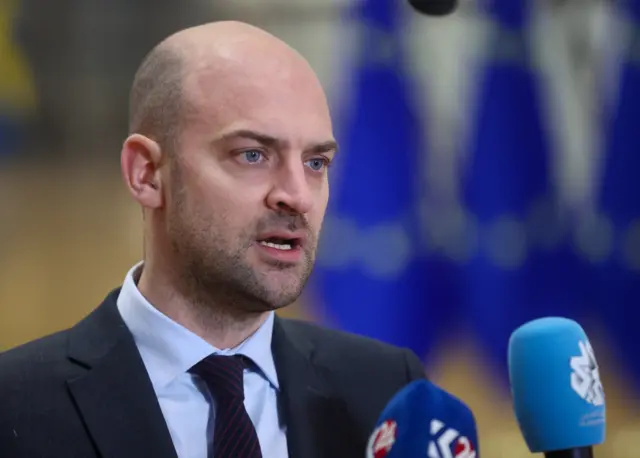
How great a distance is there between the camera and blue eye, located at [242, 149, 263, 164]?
1092 mm

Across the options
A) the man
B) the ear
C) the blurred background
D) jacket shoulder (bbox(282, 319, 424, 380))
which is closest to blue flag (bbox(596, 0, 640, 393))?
the blurred background

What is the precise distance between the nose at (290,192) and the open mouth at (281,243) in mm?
39

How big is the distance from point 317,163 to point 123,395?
39cm

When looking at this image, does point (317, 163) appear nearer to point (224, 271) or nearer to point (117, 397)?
point (224, 271)

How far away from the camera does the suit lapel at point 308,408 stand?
114cm

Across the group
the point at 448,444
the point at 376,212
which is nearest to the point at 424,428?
the point at 448,444

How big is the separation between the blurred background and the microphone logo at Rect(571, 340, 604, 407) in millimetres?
1236

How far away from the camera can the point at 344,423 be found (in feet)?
3.91

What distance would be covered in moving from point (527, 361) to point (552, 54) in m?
1.45

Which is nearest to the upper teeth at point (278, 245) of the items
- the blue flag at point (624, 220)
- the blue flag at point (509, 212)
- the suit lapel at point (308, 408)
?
the suit lapel at point (308, 408)

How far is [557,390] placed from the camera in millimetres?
902

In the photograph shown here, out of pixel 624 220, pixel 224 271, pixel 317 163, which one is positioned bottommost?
pixel 624 220

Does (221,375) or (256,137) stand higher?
(256,137)

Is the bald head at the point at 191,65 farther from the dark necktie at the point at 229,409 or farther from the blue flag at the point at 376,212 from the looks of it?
the blue flag at the point at 376,212
